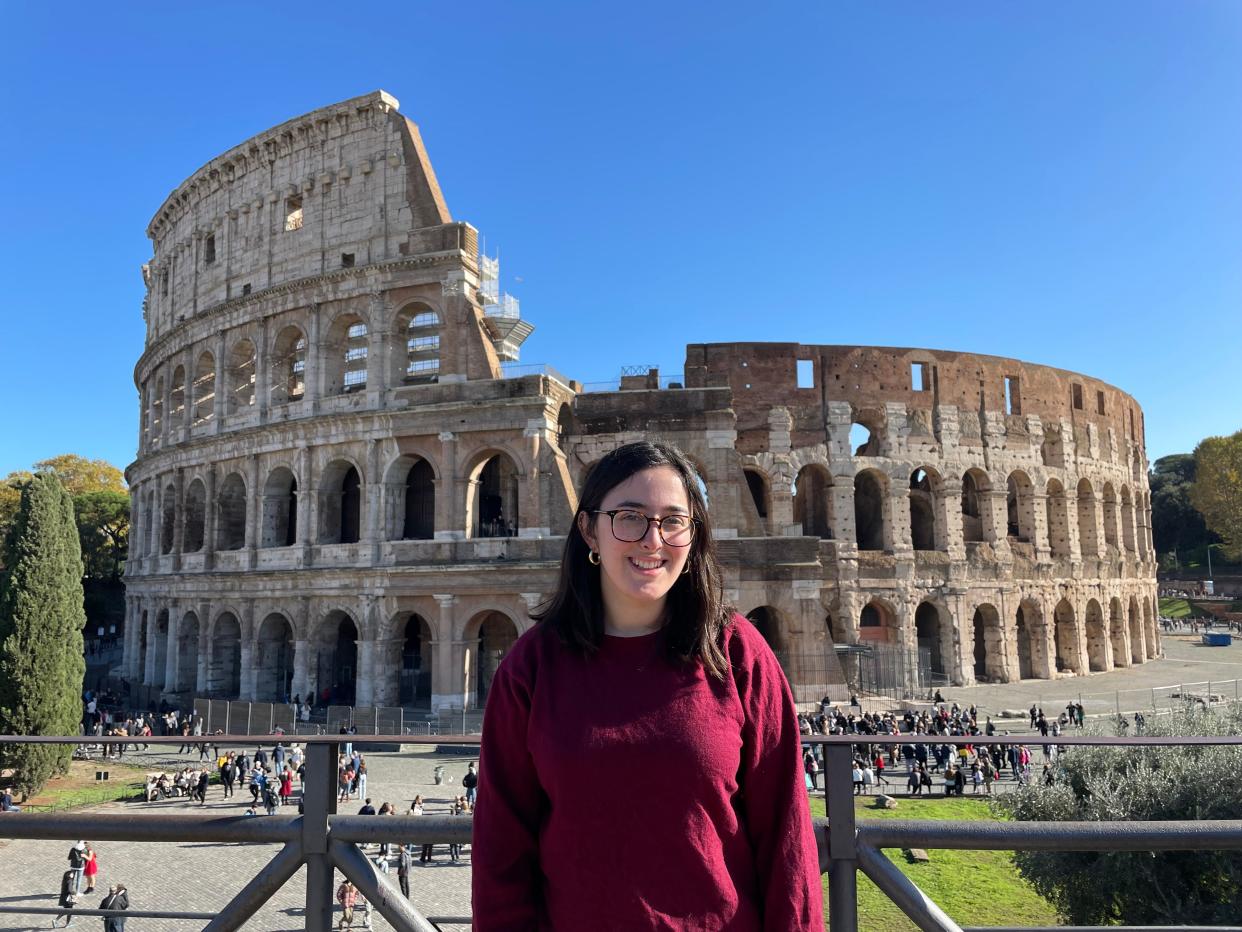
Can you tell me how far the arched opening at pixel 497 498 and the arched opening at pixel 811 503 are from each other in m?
10.7

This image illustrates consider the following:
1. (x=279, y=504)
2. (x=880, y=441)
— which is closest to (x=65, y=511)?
A: (x=279, y=504)

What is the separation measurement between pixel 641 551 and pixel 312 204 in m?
27.0

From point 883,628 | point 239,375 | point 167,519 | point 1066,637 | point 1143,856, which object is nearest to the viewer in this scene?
point 1143,856

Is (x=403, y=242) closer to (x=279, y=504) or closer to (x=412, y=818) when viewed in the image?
(x=279, y=504)

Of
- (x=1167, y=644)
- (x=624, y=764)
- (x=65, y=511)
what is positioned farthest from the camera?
(x=1167, y=644)

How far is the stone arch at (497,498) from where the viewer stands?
24.4m

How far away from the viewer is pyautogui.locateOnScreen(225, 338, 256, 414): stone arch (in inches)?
1075

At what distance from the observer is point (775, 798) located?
1.93 m

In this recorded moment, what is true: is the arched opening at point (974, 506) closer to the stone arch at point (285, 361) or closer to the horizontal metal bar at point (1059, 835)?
the stone arch at point (285, 361)

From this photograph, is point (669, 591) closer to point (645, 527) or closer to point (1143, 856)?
point (645, 527)

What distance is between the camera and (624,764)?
5.94 feet

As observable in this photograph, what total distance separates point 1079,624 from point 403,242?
29.0 m

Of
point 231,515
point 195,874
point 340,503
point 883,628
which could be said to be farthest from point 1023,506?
point 195,874

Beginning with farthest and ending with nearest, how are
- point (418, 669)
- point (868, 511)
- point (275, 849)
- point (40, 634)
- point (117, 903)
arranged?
1. point (868, 511)
2. point (418, 669)
3. point (40, 634)
4. point (117, 903)
5. point (275, 849)
